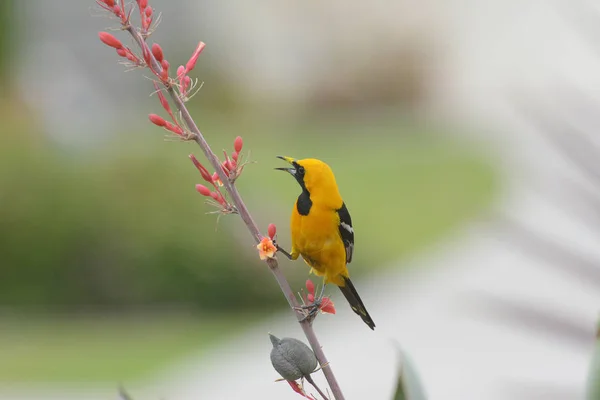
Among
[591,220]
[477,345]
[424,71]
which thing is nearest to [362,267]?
[477,345]

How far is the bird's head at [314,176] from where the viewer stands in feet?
4.48

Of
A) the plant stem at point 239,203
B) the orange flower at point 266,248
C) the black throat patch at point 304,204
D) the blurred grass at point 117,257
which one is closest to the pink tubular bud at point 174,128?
the plant stem at point 239,203

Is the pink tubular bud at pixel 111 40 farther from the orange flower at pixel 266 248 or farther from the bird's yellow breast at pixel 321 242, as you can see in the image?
the bird's yellow breast at pixel 321 242

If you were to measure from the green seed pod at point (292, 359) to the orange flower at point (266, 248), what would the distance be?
0.11 meters

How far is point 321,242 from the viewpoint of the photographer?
5.05 feet

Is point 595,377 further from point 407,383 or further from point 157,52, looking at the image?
point 157,52

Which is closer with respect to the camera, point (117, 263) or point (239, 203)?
point (239, 203)

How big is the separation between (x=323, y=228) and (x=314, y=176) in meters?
0.14

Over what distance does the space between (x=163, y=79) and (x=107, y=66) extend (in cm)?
1868

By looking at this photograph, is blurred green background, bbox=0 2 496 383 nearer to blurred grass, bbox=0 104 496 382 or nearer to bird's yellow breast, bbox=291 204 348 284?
blurred grass, bbox=0 104 496 382

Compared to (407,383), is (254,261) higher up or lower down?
lower down

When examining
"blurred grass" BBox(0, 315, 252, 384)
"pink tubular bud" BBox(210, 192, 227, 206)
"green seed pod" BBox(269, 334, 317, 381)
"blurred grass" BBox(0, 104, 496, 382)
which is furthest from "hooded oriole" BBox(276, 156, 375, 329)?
"blurred grass" BBox(0, 104, 496, 382)

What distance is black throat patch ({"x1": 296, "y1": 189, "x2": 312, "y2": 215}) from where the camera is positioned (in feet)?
4.82

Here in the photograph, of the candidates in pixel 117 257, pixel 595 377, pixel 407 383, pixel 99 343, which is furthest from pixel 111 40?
pixel 117 257
